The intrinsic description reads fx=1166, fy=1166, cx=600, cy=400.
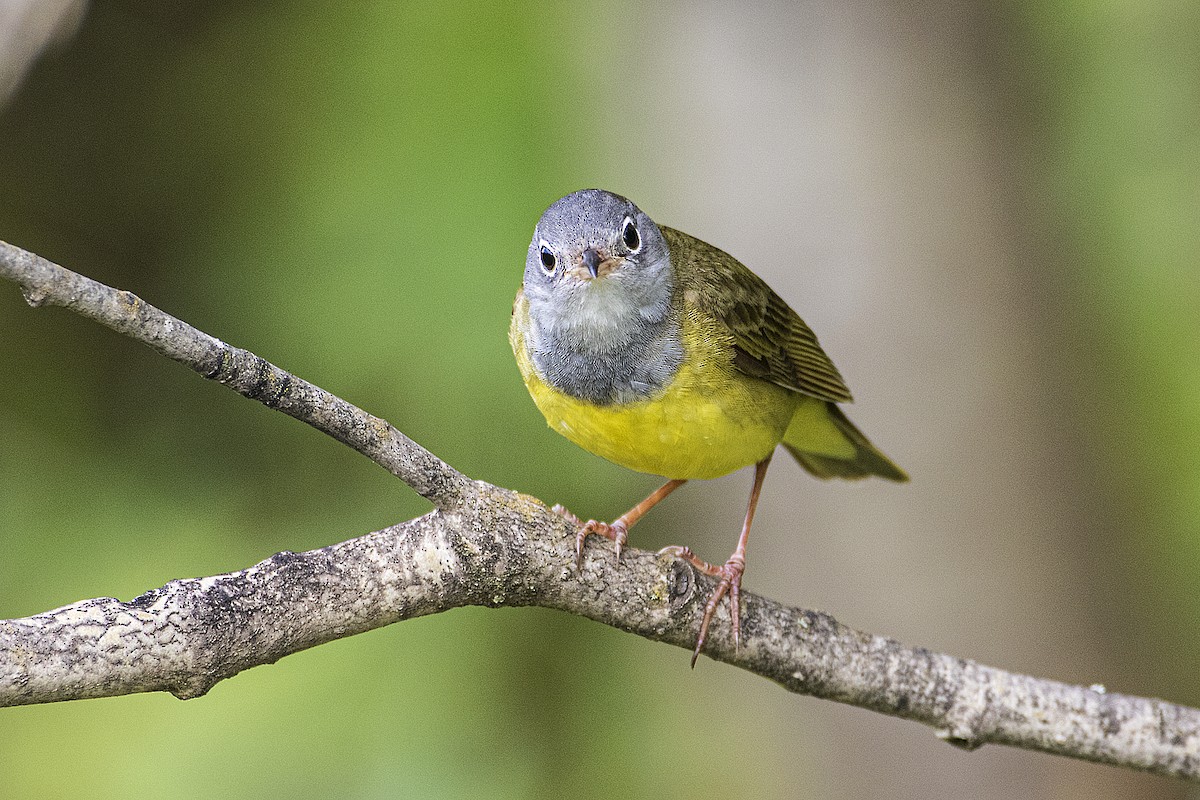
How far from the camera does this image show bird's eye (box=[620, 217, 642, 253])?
12.3 feet

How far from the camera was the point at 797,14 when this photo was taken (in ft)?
21.5

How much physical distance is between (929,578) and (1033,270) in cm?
186

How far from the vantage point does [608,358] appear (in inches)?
140

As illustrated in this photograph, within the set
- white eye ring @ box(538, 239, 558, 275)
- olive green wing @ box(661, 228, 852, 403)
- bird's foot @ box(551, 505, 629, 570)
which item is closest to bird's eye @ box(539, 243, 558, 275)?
white eye ring @ box(538, 239, 558, 275)

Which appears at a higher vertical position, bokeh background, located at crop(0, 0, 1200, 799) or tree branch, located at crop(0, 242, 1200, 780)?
bokeh background, located at crop(0, 0, 1200, 799)

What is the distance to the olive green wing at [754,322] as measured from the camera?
3.98 metres

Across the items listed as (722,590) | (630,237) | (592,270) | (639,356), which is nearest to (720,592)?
(722,590)

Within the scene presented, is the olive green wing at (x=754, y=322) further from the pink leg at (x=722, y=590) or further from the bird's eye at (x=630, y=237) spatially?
the pink leg at (x=722, y=590)

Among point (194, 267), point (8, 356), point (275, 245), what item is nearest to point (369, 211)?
point (275, 245)

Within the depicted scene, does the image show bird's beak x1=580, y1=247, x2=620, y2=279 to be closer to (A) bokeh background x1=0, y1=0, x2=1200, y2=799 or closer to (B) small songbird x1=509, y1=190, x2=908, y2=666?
(B) small songbird x1=509, y1=190, x2=908, y2=666

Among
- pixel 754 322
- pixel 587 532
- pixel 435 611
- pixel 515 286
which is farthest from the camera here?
pixel 515 286

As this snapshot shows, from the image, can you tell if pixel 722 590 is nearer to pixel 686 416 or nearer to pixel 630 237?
pixel 686 416

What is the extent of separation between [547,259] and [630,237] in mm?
280

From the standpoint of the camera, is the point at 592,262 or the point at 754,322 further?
the point at 754,322
